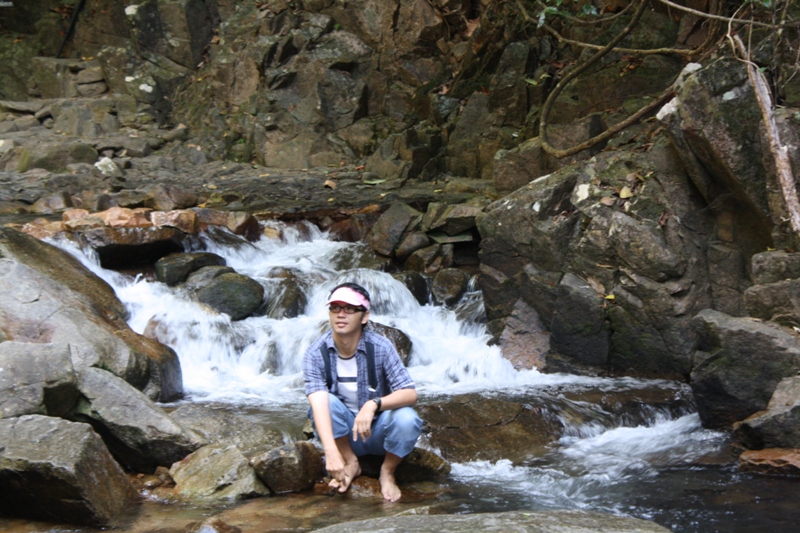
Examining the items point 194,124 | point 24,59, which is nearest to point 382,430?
point 194,124

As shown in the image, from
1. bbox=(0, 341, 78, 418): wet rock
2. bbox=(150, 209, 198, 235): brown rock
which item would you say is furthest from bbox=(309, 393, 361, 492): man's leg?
bbox=(150, 209, 198, 235): brown rock

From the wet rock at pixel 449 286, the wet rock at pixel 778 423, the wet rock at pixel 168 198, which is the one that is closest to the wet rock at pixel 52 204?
the wet rock at pixel 168 198

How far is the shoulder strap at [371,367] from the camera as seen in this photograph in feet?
13.4

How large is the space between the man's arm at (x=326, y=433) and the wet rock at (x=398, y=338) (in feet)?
12.3

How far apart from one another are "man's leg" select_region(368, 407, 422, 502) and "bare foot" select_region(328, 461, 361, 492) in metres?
0.15

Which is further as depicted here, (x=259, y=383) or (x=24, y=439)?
(x=259, y=383)

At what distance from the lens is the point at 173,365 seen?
6.80m

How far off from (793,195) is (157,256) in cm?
700

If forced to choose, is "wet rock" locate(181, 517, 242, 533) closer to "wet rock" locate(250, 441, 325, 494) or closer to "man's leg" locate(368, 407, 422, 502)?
"wet rock" locate(250, 441, 325, 494)

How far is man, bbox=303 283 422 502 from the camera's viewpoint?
3.94 meters

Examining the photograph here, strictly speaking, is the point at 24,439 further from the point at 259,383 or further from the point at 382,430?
the point at 259,383

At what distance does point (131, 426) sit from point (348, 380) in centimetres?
144

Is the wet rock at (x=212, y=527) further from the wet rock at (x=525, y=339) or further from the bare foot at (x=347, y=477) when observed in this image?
the wet rock at (x=525, y=339)

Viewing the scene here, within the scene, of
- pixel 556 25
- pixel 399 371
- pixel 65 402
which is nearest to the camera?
pixel 399 371
